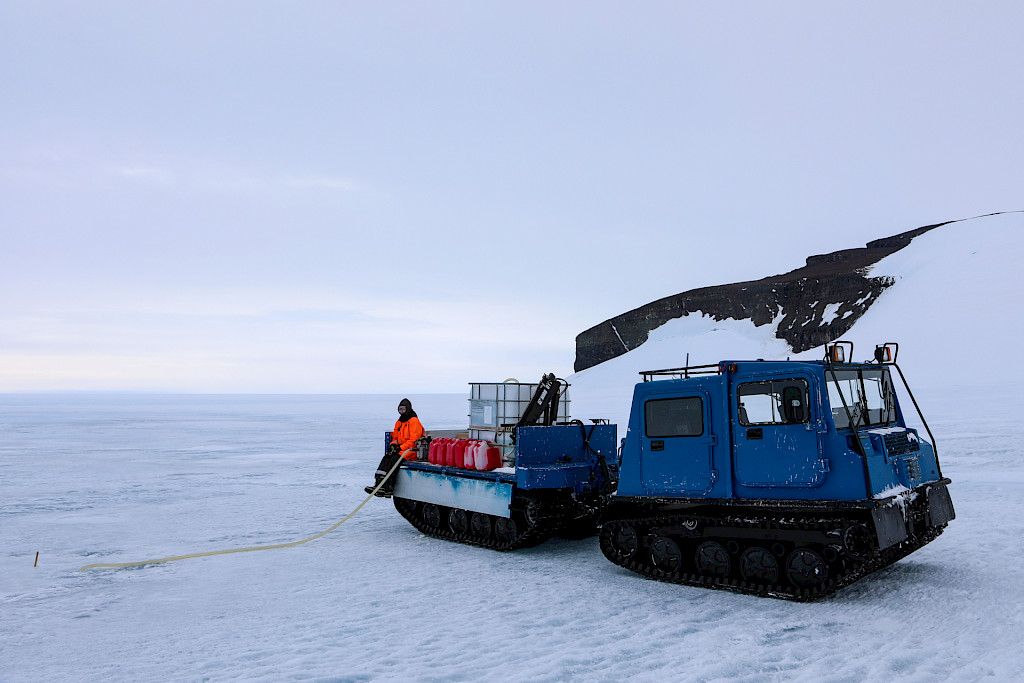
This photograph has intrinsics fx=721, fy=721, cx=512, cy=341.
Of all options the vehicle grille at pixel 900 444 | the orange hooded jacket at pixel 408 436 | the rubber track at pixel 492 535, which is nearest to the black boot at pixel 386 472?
the orange hooded jacket at pixel 408 436

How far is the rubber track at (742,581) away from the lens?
7.01 metres

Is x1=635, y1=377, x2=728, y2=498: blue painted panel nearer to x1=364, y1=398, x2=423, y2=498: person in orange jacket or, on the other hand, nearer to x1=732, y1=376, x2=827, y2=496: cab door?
x1=732, y1=376, x2=827, y2=496: cab door

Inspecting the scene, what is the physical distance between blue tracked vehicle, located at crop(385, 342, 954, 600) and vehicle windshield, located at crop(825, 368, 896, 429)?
0.06 ft

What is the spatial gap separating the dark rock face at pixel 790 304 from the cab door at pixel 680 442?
44.7 m

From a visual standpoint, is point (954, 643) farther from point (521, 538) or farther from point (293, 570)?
point (293, 570)

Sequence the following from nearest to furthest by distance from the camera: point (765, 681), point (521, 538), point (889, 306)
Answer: point (765, 681) < point (521, 538) < point (889, 306)

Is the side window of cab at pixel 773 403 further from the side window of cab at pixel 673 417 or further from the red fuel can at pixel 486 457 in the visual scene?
the red fuel can at pixel 486 457

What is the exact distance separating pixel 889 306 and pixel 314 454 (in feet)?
129

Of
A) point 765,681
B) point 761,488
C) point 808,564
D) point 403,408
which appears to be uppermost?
point 403,408

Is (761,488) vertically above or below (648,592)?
above

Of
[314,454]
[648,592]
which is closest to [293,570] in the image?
[648,592]

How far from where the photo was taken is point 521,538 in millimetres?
9719

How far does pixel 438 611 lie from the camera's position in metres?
7.24

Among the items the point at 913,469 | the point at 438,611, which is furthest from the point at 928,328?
the point at 438,611
